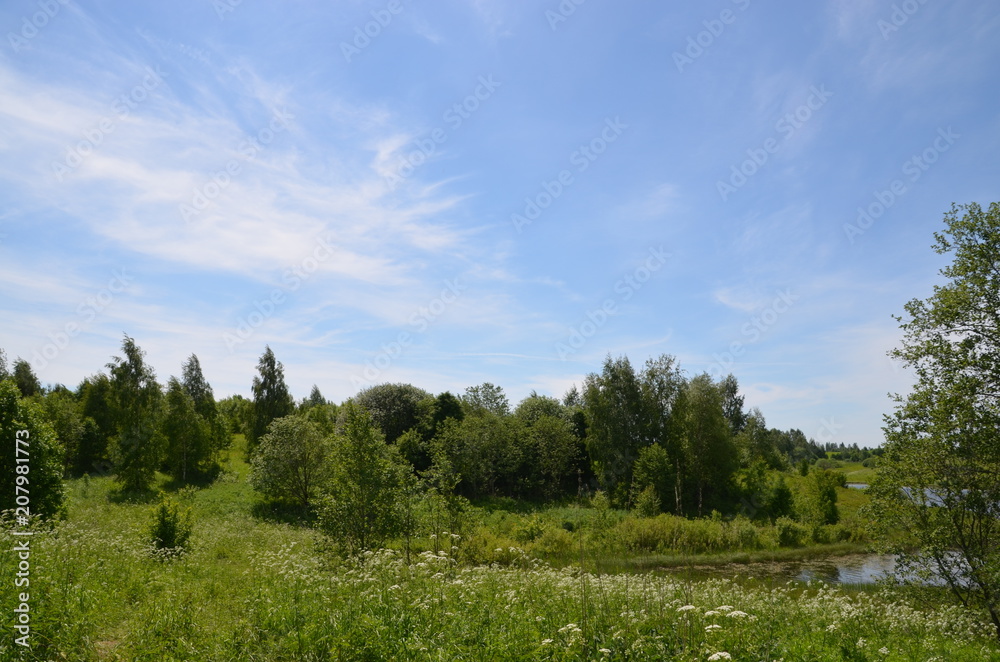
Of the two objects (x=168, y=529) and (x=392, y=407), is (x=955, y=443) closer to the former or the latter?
(x=168, y=529)

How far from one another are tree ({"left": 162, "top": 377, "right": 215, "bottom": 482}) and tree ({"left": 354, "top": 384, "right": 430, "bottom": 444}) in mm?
14801

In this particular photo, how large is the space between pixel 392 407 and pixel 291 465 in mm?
19691

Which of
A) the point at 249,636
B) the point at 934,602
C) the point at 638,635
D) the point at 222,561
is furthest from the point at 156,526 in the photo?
Answer: the point at 934,602

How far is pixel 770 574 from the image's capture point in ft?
81.1

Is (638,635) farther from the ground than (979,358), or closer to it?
closer to it

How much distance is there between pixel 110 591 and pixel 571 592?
805 cm

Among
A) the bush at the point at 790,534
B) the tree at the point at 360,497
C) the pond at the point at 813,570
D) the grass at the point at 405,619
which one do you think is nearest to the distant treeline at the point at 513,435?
the bush at the point at 790,534

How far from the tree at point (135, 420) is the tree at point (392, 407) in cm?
1926

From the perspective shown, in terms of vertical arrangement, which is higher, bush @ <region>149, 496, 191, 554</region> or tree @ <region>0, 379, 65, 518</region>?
tree @ <region>0, 379, 65, 518</region>

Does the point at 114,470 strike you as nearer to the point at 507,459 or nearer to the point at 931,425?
the point at 507,459

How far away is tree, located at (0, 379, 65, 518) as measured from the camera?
571 inches

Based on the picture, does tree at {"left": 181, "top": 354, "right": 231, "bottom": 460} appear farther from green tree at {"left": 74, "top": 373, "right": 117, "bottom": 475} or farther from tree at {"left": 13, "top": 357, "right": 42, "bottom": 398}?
tree at {"left": 13, "top": 357, "right": 42, "bottom": 398}

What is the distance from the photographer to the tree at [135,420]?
3269cm

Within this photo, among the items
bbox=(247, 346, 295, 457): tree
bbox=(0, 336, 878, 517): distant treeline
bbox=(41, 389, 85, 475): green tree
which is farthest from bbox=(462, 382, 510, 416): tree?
bbox=(41, 389, 85, 475): green tree
